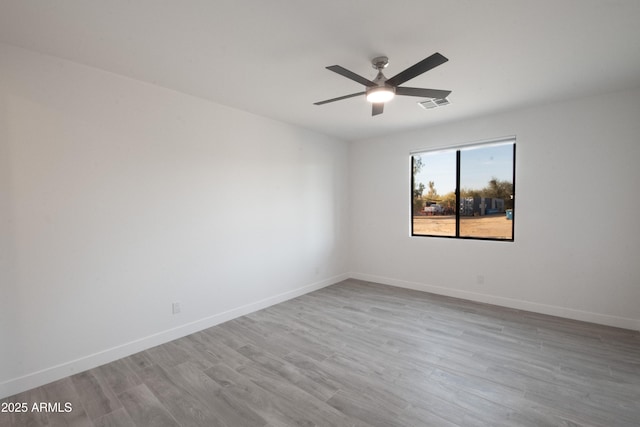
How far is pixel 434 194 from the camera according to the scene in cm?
470

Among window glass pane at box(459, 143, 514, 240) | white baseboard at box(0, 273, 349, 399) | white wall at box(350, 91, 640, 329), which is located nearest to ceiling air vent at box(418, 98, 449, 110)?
white wall at box(350, 91, 640, 329)

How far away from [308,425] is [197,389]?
37.8 inches

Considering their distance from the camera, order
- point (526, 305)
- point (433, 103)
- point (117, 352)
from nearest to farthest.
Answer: point (117, 352) → point (433, 103) → point (526, 305)

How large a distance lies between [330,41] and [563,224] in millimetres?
3587

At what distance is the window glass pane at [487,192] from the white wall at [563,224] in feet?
0.64

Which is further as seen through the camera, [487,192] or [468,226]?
[468,226]

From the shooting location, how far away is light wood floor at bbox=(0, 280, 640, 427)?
1.90m

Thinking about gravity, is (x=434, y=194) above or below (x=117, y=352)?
above

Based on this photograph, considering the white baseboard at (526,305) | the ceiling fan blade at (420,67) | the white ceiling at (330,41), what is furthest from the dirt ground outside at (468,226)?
the ceiling fan blade at (420,67)

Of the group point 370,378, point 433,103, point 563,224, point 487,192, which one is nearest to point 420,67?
point 433,103

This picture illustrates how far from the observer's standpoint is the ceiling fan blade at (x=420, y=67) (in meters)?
1.84

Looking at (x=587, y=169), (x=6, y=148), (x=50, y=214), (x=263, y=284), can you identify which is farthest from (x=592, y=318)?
(x=6, y=148)

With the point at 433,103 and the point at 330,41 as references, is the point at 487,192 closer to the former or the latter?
the point at 433,103

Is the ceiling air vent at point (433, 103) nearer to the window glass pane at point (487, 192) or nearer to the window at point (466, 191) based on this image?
the window at point (466, 191)
